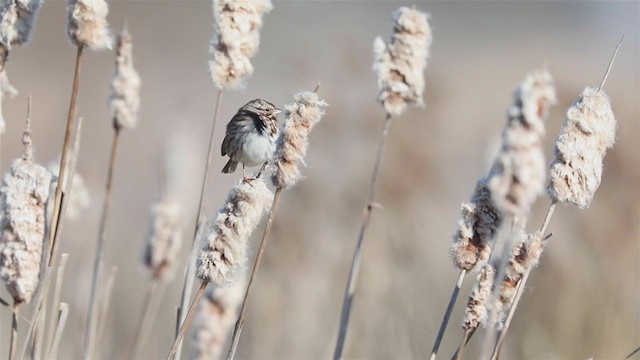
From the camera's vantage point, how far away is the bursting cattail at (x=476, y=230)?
2326 mm

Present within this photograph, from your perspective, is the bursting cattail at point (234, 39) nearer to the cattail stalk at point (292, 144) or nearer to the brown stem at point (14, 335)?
the cattail stalk at point (292, 144)

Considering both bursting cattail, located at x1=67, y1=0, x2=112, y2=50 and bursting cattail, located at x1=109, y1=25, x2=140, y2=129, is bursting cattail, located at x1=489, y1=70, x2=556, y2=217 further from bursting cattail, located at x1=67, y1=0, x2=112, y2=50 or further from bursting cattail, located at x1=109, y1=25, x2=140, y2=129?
bursting cattail, located at x1=109, y1=25, x2=140, y2=129

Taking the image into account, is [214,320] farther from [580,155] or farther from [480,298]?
[580,155]

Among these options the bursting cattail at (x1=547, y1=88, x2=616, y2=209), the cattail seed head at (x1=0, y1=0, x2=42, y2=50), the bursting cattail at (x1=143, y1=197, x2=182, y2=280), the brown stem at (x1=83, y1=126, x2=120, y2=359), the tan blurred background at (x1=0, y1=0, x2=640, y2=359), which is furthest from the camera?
the tan blurred background at (x1=0, y1=0, x2=640, y2=359)

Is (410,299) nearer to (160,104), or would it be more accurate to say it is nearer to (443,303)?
(443,303)

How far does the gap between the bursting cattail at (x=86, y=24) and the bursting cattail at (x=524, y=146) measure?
1053 millimetres

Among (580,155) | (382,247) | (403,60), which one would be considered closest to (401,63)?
(403,60)

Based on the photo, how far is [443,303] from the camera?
5160mm

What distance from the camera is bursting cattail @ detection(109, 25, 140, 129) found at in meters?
2.81

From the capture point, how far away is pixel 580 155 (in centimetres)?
229

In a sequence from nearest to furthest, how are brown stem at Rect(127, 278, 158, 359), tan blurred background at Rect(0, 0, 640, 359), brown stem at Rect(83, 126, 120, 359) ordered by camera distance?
brown stem at Rect(83, 126, 120, 359) → brown stem at Rect(127, 278, 158, 359) → tan blurred background at Rect(0, 0, 640, 359)

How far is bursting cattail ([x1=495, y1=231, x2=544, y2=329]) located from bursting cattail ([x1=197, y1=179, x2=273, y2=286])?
1.81 ft

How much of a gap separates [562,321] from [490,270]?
2864mm

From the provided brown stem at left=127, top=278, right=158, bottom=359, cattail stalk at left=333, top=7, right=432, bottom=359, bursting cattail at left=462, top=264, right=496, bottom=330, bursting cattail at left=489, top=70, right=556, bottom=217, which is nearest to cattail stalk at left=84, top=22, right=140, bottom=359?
brown stem at left=127, top=278, right=158, bottom=359
